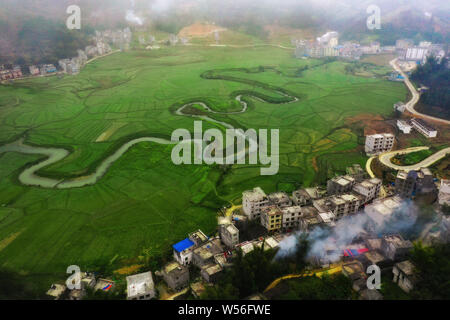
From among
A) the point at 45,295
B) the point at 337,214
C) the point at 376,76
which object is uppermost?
the point at 376,76

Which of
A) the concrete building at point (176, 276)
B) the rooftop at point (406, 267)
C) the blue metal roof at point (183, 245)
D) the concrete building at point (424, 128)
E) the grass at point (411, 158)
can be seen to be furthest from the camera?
the concrete building at point (424, 128)

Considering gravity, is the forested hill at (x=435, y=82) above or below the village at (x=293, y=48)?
below

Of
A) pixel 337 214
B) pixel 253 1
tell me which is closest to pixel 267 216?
pixel 337 214

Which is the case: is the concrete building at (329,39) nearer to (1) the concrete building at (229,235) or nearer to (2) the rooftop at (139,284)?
(1) the concrete building at (229,235)

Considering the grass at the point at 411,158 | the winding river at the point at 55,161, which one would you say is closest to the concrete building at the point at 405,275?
the grass at the point at 411,158

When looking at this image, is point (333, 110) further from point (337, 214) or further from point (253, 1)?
point (253, 1)

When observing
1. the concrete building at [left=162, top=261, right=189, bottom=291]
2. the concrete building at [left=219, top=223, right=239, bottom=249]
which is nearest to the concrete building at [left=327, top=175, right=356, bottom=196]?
the concrete building at [left=219, top=223, right=239, bottom=249]

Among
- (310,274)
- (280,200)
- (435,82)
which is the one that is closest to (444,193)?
(280,200)
